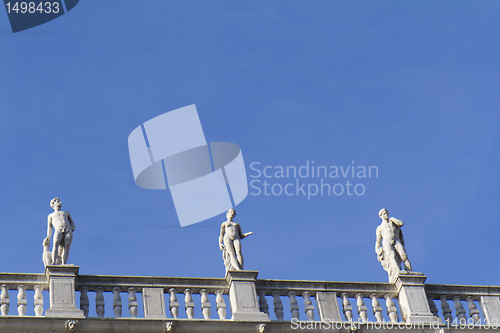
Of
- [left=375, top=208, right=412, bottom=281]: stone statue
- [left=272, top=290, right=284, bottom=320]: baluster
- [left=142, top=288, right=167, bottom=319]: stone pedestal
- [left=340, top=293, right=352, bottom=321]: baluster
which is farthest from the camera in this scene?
[left=375, top=208, right=412, bottom=281]: stone statue

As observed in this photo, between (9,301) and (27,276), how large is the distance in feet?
2.86

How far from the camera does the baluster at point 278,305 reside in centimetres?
2831

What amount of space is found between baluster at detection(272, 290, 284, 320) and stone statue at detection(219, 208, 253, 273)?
1.31 meters

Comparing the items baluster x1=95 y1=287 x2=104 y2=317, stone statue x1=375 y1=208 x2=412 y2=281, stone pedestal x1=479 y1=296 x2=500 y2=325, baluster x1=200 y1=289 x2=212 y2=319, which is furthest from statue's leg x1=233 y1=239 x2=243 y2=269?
stone pedestal x1=479 y1=296 x2=500 y2=325

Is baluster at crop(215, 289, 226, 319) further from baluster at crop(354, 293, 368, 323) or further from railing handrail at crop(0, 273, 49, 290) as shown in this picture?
railing handrail at crop(0, 273, 49, 290)

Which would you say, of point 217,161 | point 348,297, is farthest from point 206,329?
point 217,161

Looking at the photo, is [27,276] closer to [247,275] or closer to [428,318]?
[247,275]

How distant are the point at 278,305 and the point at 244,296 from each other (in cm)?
105

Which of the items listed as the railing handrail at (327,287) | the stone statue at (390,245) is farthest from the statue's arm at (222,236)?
the stone statue at (390,245)

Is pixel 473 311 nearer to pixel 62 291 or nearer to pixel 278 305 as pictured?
pixel 278 305

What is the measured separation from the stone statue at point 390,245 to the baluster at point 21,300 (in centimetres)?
1058

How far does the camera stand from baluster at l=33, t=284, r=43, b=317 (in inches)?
1050

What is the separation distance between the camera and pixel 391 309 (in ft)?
96.1

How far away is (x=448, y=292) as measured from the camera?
30141mm
